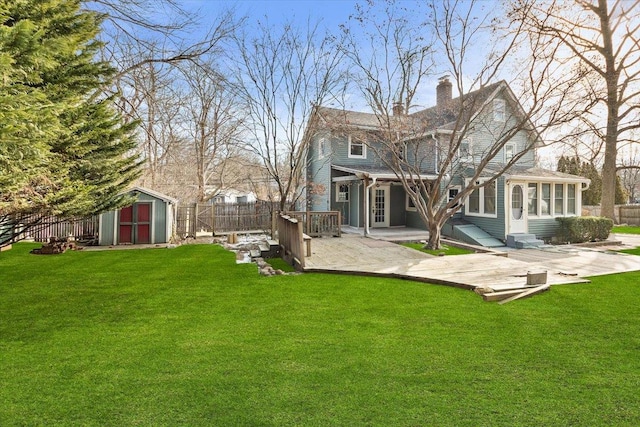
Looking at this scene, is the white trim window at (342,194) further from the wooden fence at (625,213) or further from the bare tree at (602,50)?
the wooden fence at (625,213)

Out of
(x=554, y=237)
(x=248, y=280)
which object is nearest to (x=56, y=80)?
(x=248, y=280)

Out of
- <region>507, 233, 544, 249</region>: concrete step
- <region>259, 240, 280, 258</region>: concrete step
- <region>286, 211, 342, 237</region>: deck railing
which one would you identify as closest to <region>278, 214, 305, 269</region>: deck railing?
<region>259, 240, 280, 258</region>: concrete step

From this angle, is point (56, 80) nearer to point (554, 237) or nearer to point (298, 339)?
point (298, 339)

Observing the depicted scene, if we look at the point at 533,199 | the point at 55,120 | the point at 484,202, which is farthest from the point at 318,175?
the point at 55,120

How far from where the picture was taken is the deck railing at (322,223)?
12.4 meters

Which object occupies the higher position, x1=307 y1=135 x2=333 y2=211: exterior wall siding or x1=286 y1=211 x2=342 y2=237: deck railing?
x1=307 y1=135 x2=333 y2=211: exterior wall siding

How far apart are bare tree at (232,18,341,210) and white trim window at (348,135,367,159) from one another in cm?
276

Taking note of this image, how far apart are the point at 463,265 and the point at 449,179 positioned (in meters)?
7.12

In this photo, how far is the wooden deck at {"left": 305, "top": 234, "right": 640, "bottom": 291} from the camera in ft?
21.2

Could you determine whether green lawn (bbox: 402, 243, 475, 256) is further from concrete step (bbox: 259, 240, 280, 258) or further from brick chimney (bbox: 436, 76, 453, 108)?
brick chimney (bbox: 436, 76, 453, 108)

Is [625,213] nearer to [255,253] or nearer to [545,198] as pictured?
[545,198]

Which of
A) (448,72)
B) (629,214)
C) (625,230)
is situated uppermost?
(448,72)

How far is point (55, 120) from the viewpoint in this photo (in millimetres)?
3160

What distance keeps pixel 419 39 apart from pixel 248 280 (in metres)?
8.79
